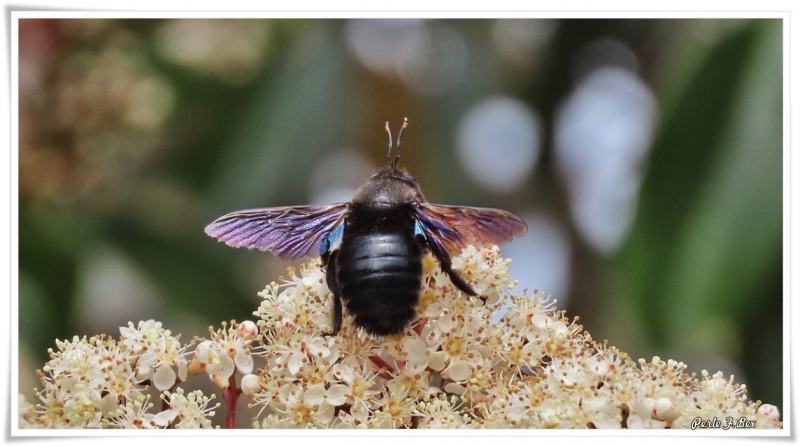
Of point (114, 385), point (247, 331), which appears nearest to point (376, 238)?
point (247, 331)

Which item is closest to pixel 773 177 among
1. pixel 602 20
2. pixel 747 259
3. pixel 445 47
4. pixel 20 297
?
pixel 747 259

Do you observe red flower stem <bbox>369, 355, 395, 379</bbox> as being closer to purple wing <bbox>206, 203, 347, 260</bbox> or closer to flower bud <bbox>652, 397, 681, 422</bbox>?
purple wing <bbox>206, 203, 347, 260</bbox>

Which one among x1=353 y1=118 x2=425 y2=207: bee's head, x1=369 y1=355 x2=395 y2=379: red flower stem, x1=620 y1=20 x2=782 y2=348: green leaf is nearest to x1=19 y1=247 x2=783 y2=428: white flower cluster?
x1=369 y1=355 x2=395 y2=379: red flower stem

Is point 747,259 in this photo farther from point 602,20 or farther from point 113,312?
point 113,312

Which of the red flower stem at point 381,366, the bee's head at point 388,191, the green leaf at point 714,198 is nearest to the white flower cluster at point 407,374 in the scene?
the red flower stem at point 381,366

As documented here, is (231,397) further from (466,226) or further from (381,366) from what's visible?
(466,226)
